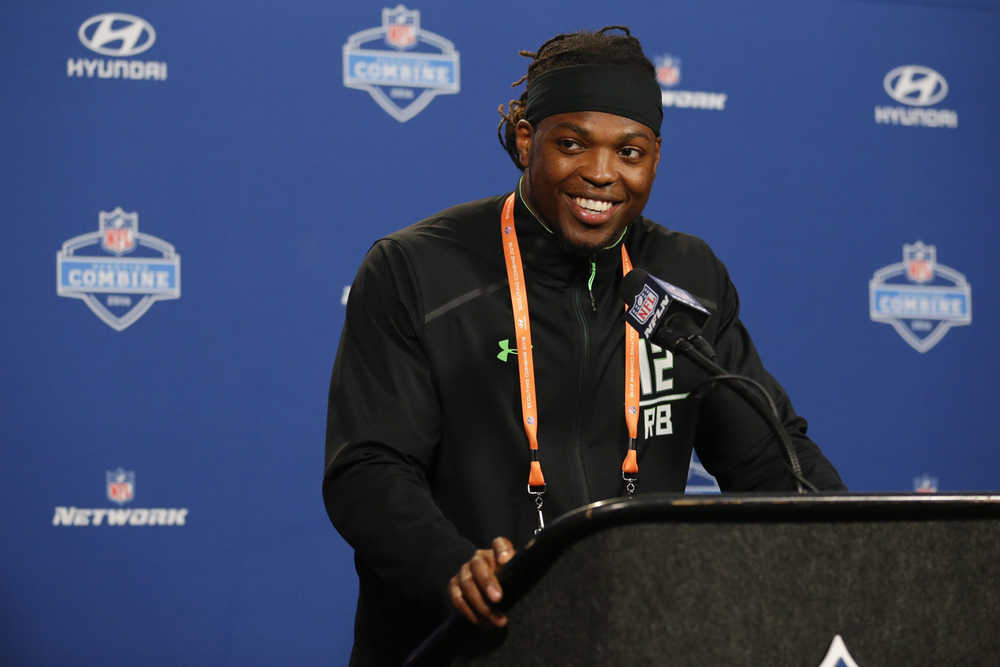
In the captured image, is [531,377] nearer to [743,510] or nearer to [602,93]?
[602,93]

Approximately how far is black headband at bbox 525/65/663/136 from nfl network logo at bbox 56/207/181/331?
1.45m

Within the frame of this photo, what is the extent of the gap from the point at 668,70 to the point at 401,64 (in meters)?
0.73

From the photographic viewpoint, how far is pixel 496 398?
4.99ft

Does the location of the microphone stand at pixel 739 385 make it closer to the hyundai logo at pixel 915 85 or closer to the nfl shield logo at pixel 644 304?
the nfl shield logo at pixel 644 304

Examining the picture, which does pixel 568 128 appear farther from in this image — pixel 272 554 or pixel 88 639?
pixel 88 639

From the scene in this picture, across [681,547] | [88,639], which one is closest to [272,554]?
[88,639]

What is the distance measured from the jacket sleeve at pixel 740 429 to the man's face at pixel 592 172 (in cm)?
25

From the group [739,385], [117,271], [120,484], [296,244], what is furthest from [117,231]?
[739,385]

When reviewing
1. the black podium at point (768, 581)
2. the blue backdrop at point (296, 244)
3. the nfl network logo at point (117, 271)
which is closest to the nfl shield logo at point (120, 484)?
the blue backdrop at point (296, 244)

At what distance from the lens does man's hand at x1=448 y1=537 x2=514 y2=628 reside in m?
0.94

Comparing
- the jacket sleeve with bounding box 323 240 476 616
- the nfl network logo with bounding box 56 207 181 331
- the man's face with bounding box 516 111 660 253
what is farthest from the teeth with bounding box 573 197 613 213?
the nfl network logo with bounding box 56 207 181 331

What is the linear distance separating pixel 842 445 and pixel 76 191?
210 centimetres

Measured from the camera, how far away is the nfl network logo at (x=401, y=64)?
2.87 metres

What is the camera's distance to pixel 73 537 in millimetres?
2594
